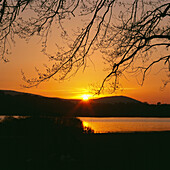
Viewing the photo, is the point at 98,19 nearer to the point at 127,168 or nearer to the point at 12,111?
the point at 127,168

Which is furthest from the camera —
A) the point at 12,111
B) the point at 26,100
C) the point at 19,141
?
the point at 26,100

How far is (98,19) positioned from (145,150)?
541 cm

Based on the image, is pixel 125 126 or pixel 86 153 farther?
pixel 125 126

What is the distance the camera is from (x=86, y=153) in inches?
351

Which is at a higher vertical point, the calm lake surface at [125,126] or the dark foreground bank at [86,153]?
the dark foreground bank at [86,153]

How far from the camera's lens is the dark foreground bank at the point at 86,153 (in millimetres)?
7555

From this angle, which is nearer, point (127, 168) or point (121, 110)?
point (127, 168)

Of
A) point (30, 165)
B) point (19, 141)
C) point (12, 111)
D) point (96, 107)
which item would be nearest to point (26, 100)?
point (12, 111)

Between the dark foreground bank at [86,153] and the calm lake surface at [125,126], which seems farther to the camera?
the calm lake surface at [125,126]

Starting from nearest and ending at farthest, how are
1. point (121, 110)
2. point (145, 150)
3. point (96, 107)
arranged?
1. point (145, 150)
2. point (96, 107)
3. point (121, 110)

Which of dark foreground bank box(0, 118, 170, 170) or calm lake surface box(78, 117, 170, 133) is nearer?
dark foreground bank box(0, 118, 170, 170)

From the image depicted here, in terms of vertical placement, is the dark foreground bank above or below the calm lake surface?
above

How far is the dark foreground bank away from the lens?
7555mm

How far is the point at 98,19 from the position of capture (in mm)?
10227
